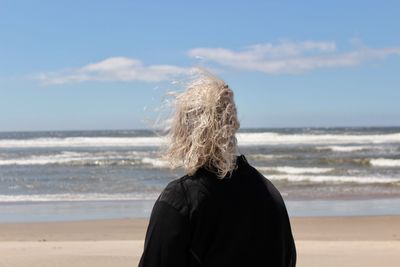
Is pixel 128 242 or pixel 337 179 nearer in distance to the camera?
pixel 128 242

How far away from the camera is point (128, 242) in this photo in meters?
8.75

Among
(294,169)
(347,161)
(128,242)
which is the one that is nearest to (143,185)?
(294,169)

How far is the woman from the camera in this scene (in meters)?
1.70

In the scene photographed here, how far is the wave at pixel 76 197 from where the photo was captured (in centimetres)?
1455

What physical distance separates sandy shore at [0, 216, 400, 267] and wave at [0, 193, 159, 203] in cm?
359

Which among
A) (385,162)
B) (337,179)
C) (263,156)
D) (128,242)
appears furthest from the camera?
(263,156)

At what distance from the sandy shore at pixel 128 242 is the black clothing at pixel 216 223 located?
5.02 metres

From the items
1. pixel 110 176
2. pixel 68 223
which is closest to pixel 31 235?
pixel 68 223

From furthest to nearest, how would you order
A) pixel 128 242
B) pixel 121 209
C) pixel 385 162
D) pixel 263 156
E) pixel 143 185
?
pixel 263 156
pixel 385 162
pixel 143 185
pixel 121 209
pixel 128 242

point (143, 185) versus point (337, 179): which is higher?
point (337, 179)

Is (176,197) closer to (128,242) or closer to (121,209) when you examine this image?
(128,242)

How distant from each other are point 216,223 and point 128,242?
723cm

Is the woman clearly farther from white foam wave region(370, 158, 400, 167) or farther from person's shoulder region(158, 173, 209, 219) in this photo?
white foam wave region(370, 158, 400, 167)

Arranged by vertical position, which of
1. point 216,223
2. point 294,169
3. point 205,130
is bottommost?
point 294,169
